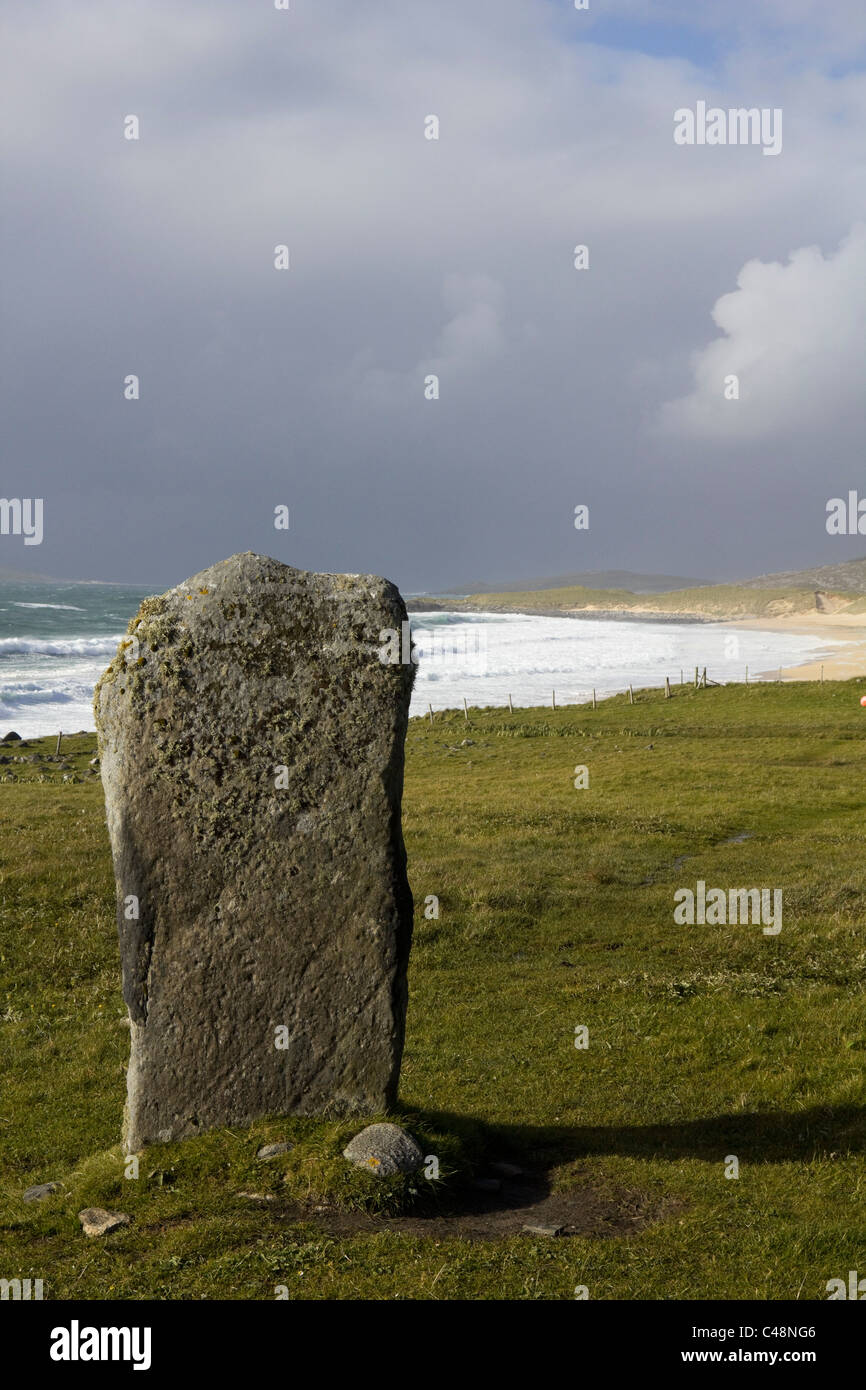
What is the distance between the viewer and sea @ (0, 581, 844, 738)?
253ft

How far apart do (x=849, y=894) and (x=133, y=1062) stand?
14893mm

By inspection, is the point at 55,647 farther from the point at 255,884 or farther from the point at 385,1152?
the point at 385,1152

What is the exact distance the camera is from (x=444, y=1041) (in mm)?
14227

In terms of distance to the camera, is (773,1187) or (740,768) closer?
(773,1187)

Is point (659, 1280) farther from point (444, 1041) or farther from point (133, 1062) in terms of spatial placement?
point (444, 1041)

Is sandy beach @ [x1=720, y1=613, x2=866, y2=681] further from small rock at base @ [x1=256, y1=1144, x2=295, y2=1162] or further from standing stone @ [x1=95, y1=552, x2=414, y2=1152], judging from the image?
small rock at base @ [x1=256, y1=1144, x2=295, y2=1162]

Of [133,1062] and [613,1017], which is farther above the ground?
[133,1062]

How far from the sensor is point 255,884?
33.2 feet

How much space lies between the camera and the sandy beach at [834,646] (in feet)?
276

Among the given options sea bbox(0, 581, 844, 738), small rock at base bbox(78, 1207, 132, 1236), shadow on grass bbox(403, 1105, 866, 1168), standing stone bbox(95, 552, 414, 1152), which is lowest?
shadow on grass bbox(403, 1105, 866, 1168)

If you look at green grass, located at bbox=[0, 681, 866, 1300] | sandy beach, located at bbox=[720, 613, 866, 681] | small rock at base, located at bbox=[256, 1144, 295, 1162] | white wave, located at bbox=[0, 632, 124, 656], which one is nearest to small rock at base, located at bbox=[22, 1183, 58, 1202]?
green grass, located at bbox=[0, 681, 866, 1300]

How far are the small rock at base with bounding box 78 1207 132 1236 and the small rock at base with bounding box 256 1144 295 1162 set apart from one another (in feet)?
3.91

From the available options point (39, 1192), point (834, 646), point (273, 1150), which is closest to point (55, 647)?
point (834, 646)

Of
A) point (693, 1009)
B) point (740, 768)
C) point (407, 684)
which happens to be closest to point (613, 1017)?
point (693, 1009)
